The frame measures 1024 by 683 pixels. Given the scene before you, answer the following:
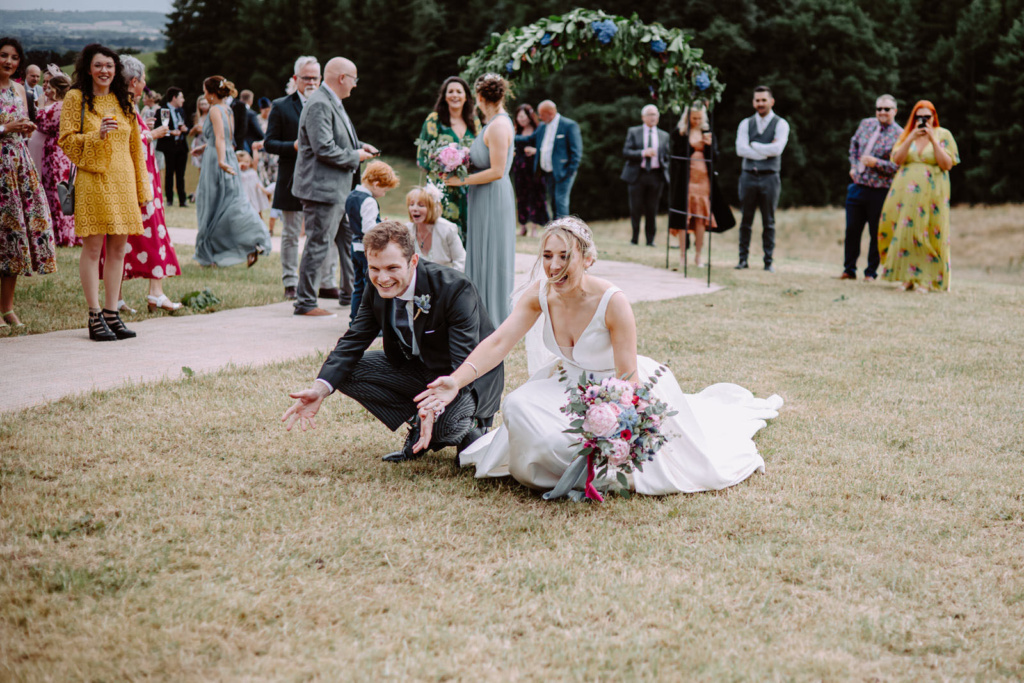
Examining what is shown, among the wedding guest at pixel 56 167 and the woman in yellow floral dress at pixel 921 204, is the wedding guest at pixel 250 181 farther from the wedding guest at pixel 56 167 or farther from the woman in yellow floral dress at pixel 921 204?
the woman in yellow floral dress at pixel 921 204

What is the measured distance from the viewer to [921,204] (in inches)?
395

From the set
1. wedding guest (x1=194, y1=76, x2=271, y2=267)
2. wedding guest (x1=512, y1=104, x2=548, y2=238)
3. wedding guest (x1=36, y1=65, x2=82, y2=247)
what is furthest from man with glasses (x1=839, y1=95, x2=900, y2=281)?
wedding guest (x1=36, y1=65, x2=82, y2=247)

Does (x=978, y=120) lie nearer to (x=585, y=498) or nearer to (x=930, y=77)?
(x=930, y=77)

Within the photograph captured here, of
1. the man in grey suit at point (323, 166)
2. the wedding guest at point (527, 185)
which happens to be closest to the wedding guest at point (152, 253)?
the man in grey suit at point (323, 166)

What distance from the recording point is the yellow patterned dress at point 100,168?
6.21 metres

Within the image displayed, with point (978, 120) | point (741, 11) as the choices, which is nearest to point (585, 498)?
point (741, 11)

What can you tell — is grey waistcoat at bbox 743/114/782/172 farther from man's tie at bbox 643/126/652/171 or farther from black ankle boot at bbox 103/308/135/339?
black ankle boot at bbox 103/308/135/339

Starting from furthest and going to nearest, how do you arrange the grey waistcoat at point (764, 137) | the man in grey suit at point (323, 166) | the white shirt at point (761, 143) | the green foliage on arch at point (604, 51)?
1. the grey waistcoat at point (764, 137)
2. the white shirt at point (761, 143)
3. the green foliage on arch at point (604, 51)
4. the man in grey suit at point (323, 166)

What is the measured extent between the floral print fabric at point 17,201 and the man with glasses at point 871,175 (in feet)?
27.5

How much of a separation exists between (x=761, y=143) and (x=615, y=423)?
901 centimetres

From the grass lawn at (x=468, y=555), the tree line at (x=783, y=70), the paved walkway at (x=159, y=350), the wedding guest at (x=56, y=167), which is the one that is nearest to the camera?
the grass lawn at (x=468, y=555)

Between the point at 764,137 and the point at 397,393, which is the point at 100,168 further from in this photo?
the point at 764,137

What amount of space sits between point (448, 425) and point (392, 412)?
12.9 inches

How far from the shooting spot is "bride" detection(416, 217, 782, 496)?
3.85 meters
